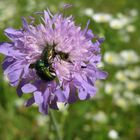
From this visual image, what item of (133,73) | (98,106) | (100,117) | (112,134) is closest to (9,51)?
(112,134)

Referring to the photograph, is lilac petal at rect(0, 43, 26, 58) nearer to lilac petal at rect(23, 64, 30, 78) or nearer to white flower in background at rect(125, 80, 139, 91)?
lilac petal at rect(23, 64, 30, 78)

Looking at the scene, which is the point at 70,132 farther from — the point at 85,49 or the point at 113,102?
the point at 85,49

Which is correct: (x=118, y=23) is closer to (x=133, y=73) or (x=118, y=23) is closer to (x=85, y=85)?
(x=133, y=73)

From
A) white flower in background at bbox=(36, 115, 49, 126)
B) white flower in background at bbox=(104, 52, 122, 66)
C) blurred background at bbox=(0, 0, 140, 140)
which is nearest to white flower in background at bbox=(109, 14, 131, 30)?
blurred background at bbox=(0, 0, 140, 140)

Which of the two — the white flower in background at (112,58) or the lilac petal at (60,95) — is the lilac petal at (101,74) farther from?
the white flower in background at (112,58)

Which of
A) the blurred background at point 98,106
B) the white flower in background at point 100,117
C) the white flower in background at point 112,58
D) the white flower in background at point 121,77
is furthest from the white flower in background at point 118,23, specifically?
the white flower in background at point 100,117

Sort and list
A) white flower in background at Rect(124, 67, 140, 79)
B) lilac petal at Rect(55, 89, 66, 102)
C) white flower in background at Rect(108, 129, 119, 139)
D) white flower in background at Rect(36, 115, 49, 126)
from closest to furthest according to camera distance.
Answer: lilac petal at Rect(55, 89, 66, 102) → white flower in background at Rect(108, 129, 119, 139) → white flower in background at Rect(36, 115, 49, 126) → white flower in background at Rect(124, 67, 140, 79)
